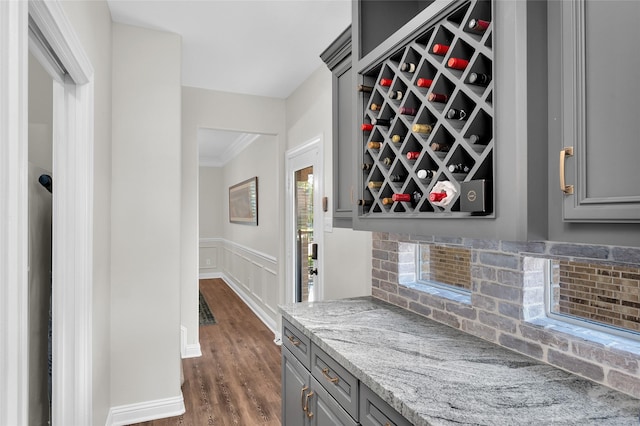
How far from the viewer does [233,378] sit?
3.27 metres

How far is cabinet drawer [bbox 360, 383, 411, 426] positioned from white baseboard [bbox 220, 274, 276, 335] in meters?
3.22

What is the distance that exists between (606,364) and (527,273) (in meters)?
0.35

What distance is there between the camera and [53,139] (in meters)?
1.74

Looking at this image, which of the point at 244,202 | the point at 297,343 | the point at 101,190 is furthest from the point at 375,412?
the point at 244,202

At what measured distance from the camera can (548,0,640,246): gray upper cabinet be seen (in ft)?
2.62

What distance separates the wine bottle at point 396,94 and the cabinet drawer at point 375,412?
1.08 metres

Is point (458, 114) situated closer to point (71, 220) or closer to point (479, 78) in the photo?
point (479, 78)

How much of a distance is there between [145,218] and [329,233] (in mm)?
1375

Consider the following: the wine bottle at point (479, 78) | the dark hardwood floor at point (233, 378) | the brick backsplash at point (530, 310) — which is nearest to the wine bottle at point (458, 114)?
the wine bottle at point (479, 78)

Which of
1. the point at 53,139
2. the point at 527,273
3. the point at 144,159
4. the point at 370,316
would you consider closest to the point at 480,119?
the point at 527,273

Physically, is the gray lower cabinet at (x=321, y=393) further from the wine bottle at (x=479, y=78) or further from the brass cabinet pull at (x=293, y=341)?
the wine bottle at (x=479, y=78)

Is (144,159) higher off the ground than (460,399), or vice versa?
(144,159)

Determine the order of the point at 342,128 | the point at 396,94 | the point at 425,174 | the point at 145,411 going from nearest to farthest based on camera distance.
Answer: the point at 425,174
the point at 396,94
the point at 342,128
the point at 145,411
